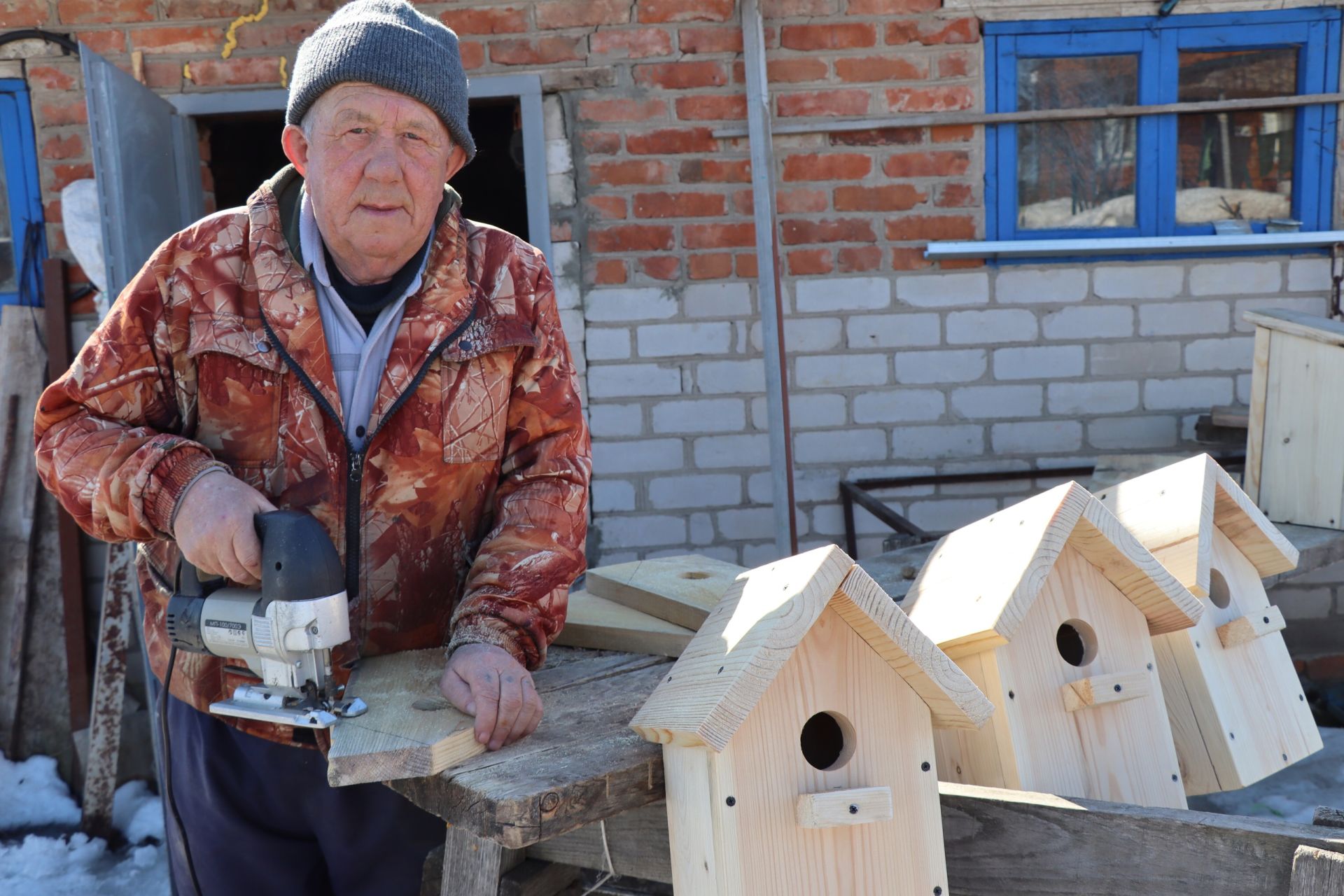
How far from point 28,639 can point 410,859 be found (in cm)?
322

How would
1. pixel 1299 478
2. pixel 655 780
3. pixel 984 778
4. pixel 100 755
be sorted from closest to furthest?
pixel 655 780, pixel 984 778, pixel 1299 478, pixel 100 755

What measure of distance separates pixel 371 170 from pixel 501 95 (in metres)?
2.47

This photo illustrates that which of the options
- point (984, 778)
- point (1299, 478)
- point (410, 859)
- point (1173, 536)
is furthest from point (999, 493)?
point (410, 859)

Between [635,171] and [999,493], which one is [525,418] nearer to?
[635,171]

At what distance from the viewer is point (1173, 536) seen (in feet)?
6.43

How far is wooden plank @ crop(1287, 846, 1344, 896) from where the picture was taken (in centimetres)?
125

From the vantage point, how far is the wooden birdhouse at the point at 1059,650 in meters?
1.63

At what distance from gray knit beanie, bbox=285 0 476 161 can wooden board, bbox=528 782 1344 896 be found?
3.90ft

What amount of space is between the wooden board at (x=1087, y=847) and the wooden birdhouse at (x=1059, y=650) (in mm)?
157

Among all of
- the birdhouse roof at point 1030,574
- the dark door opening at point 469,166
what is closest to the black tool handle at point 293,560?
the birdhouse roof at point 1030,574

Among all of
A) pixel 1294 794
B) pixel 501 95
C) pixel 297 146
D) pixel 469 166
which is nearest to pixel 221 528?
pixel 297 146

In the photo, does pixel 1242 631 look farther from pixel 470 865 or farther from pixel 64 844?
pixel 64 844

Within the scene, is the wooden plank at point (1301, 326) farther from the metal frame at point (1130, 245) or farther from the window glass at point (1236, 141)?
the window glass at point (1236, 141)

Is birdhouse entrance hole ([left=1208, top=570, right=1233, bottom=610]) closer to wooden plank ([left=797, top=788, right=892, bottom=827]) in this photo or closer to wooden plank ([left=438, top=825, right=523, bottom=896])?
wooden plank ([left=797, top=788, right=892, bottom=827])
